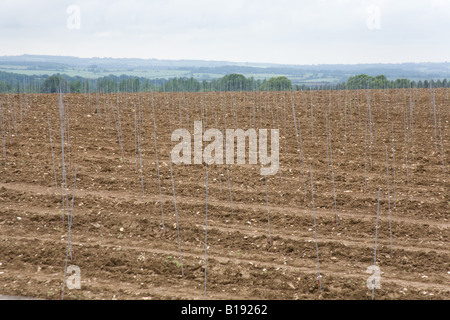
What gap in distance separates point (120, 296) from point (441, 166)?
221 inches

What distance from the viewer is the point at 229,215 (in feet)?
17.1

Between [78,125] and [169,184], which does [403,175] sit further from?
[78,125]

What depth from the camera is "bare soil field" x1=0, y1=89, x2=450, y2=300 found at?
12.4 feet

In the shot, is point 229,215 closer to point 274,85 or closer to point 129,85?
point 129,85

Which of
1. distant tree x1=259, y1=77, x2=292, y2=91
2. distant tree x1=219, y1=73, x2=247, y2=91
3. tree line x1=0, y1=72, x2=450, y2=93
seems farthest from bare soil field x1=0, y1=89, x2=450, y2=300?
distant tree x1=219, y1=73, x2=247, y2=91

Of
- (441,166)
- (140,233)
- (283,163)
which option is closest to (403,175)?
(441,166)

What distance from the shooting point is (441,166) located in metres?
→ 6.88

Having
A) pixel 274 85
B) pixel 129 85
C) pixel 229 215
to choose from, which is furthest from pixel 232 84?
pixel 229 215

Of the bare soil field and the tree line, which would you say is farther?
the tree line

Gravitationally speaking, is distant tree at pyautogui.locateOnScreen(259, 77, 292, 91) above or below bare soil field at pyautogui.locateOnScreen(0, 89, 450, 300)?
above

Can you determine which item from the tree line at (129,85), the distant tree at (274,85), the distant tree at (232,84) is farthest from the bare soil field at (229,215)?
the distant tree at (232,84)

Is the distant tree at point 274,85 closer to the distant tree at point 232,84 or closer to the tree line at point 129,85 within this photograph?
the tree line at point 129,85

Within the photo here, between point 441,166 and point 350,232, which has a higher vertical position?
point 441,166

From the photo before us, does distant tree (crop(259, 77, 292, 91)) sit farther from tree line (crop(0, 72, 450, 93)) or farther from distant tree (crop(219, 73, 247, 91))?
distant tree (crop(219, 73, 247, 91))
